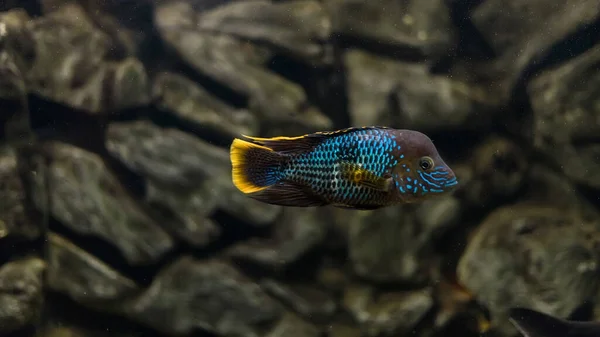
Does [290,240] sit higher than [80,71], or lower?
lower

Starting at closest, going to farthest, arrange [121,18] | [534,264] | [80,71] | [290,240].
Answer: [534,264] → [290,240] → [80,71] → [121,18]

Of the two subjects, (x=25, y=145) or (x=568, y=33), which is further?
(x=25, y=145)

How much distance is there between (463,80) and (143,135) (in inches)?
134

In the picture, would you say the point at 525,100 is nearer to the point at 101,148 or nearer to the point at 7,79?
the point at 101,148

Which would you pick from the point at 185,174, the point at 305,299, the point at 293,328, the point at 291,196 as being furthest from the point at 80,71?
the point at 291,196

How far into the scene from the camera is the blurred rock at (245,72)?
188 inches

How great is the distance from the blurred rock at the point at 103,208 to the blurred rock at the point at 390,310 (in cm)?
208

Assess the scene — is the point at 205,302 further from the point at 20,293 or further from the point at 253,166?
the point at 253,166

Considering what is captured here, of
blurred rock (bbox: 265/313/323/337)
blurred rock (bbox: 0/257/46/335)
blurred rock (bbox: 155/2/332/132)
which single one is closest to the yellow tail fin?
blurred rock (bbox: 155/2/332/132)

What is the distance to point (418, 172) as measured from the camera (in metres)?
1.99

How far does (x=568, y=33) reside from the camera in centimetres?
459

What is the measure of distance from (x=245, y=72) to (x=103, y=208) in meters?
2.07

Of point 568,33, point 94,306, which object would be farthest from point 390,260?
point 94,306

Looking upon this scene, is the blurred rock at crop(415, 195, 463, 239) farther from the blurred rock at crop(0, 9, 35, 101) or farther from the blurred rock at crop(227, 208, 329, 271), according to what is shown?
the blurred rock at crop(0, 9, 35, 101)
